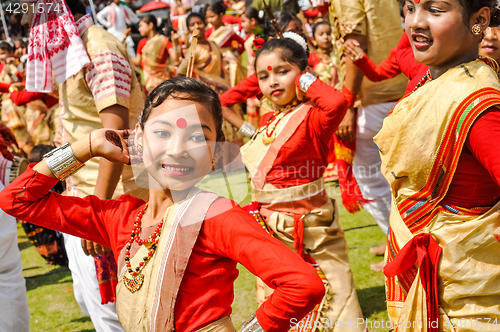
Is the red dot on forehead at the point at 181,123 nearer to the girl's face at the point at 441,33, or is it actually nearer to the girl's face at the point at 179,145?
the girl's face at the point at 179,145

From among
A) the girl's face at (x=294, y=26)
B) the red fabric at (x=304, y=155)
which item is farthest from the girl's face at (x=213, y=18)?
the red fabric at (x=304, y=155)

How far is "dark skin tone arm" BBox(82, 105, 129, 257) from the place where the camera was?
2.34 meters

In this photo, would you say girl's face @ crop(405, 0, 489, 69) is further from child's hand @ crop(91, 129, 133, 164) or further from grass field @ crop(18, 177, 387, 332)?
grass field @ crop(18, 177, 387, 332)

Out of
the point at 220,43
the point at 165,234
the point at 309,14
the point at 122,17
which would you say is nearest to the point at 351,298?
the point at 165,234

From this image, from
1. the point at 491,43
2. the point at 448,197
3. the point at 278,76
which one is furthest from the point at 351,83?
the point at 448,197

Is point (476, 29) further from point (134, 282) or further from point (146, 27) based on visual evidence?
point (146, 27)

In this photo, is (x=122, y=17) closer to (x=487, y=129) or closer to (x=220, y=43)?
(x=220, y=43)

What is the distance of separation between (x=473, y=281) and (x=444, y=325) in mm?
199

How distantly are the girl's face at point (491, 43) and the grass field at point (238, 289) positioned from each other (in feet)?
5.90

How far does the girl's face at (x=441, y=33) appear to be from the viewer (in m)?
1.52

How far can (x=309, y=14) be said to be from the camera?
9.35 meters

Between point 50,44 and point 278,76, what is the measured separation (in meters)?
1.26

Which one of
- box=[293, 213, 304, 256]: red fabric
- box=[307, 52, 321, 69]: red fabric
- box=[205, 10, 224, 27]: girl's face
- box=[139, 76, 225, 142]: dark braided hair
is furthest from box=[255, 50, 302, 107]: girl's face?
box=[205, 10, 224, 27]: girl's face

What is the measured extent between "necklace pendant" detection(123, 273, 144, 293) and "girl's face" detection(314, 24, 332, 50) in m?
5.71
